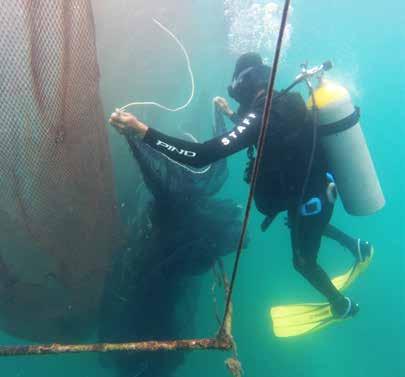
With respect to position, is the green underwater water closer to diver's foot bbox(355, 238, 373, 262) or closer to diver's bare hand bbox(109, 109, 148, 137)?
diver's bare hand bbox(109, 109, 148, 137)

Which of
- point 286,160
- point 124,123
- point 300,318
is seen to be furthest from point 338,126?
point 300,318

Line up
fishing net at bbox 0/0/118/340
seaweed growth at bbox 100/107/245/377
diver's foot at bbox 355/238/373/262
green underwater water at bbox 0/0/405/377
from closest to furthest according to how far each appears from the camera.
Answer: fishing net at bbox 0/0/118/340 → seaweed growth at bbox 100/107/245/377 → diver's foot at bbox 355/238/373/262 → green underwater water at bbox 0/0/405/377

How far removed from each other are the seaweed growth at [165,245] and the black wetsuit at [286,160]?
1.59ft

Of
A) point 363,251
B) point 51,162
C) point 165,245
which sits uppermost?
point 51,162

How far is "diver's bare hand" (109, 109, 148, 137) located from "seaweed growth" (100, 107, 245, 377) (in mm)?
364

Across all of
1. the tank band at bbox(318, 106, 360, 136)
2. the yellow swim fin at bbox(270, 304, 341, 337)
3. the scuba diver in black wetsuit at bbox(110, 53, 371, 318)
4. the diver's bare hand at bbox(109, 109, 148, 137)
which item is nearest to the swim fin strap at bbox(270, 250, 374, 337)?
the yellow swim fin at bbox(270, 304, 341, 337)

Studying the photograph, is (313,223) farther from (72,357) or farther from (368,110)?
(368,110)

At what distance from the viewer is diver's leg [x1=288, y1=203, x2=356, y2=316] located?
Result: 4090mm

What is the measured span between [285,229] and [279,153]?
35.9 feet

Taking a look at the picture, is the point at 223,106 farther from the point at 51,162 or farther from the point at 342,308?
the point at 342,308

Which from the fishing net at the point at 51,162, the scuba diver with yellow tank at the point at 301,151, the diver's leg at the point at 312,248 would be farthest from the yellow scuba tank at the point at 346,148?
the fishing net at the point at 51,162

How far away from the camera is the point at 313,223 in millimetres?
4090

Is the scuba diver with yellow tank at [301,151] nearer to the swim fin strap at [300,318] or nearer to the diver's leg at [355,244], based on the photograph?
the swim fin strap at [300,318]

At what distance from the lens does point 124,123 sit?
2.81 metres
